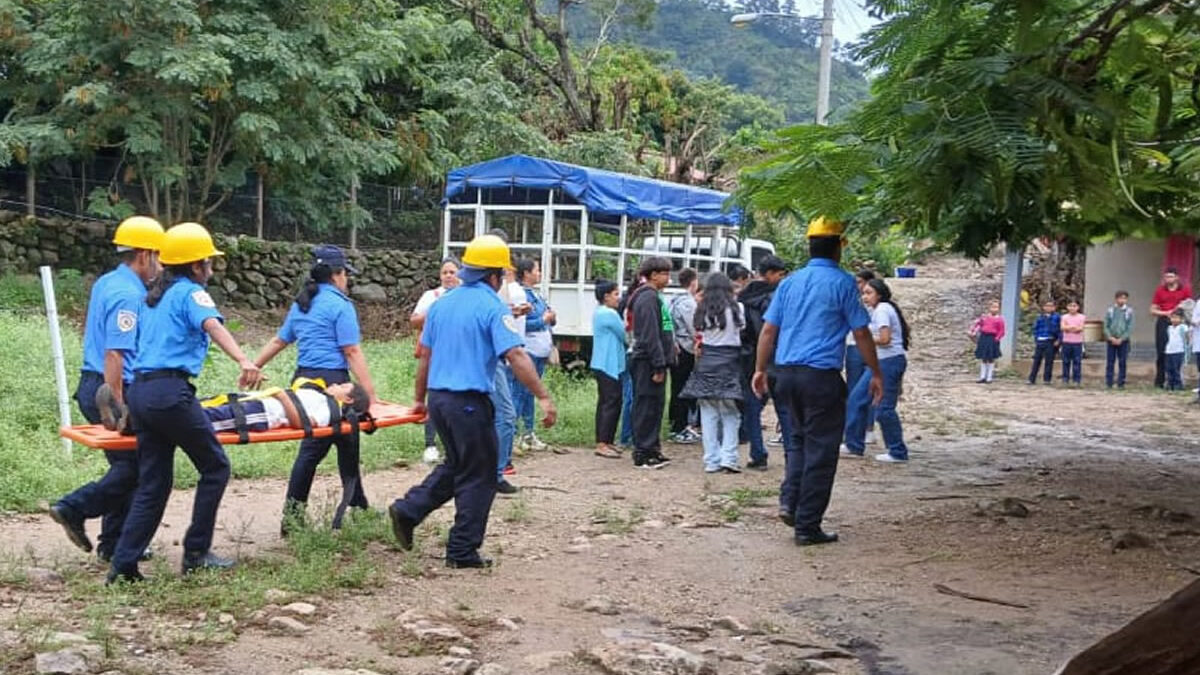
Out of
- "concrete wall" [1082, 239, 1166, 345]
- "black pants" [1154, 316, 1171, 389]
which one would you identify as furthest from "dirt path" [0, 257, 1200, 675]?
"concrete wall" [1082, 239, 1166, 345]

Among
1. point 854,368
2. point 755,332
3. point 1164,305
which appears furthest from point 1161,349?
point 755,332

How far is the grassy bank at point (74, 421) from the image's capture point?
8.12 meters

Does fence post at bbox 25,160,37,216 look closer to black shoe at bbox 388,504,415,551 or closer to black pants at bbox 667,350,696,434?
black pants at bbox 667,350,696,434

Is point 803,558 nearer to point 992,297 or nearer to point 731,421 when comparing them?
point 731,421

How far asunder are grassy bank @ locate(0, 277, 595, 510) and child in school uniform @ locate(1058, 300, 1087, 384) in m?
8.74

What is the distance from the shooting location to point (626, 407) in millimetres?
11633

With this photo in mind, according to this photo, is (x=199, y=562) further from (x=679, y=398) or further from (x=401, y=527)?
(x=679, y=398)

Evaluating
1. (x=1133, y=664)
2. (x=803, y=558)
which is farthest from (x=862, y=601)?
(x=1133, y=664)

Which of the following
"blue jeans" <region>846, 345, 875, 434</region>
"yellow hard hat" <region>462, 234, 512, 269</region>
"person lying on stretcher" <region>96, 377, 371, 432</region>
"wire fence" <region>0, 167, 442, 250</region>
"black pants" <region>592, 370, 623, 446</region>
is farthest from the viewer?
"wire fence" <region>0, 167, 442, 250</region>

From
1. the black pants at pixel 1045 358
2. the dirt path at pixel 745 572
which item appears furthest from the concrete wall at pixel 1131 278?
the dirt path at pixel 745 572

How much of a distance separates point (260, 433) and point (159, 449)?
714 millimetres

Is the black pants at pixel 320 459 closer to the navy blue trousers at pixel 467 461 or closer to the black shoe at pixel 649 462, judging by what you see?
the navy blue trousers at pixel 467 461

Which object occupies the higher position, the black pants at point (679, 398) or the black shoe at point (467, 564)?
the black pants at point (679, 398)

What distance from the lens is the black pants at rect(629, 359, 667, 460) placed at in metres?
10.4
